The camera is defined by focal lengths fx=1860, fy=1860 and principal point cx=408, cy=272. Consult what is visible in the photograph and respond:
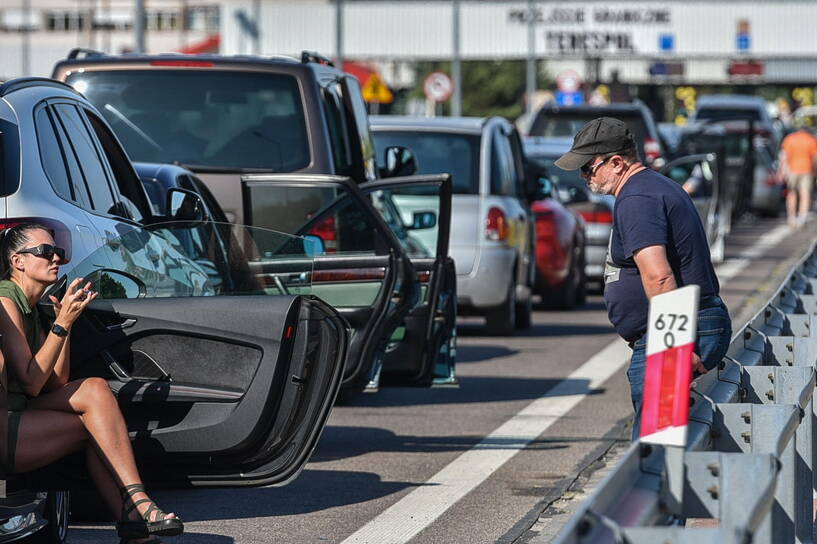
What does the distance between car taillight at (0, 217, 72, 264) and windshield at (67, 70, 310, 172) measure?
378cm

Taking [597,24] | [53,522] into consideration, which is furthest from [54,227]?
[597,24]

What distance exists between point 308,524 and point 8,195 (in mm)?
1749

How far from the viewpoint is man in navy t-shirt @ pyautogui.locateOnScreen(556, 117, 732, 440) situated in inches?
248

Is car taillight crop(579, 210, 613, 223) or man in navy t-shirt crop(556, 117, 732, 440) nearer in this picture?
man in navy t-shirt crop(556, 117, 732, 440)

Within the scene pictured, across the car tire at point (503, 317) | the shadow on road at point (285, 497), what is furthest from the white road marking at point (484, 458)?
the car tire at point (503, 317)

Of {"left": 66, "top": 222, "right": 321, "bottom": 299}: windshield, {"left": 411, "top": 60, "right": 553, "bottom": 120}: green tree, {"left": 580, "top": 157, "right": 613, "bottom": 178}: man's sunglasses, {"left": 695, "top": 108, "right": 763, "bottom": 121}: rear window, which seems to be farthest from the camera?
{"left": 411, "top": 60, "right": 553, "bottom": 120}: green tree

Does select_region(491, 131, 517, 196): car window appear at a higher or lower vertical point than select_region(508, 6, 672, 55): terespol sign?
lower

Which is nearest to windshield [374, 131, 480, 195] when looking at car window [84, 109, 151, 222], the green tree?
car window [84, 109, 151, 222]

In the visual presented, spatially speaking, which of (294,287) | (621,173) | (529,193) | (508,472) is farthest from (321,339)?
(529,193)

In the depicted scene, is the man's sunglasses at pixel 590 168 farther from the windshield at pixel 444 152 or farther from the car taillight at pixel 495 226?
the windshield at pixel 444 152

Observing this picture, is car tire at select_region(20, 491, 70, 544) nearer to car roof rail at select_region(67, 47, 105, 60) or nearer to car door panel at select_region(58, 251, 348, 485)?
car door panel at select_region(58, 251, 348, 485)

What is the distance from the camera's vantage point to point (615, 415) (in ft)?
34.5

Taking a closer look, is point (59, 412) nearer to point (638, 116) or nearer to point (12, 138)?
point (12, 138)

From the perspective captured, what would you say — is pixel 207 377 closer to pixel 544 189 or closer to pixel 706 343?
pixel 706 343
